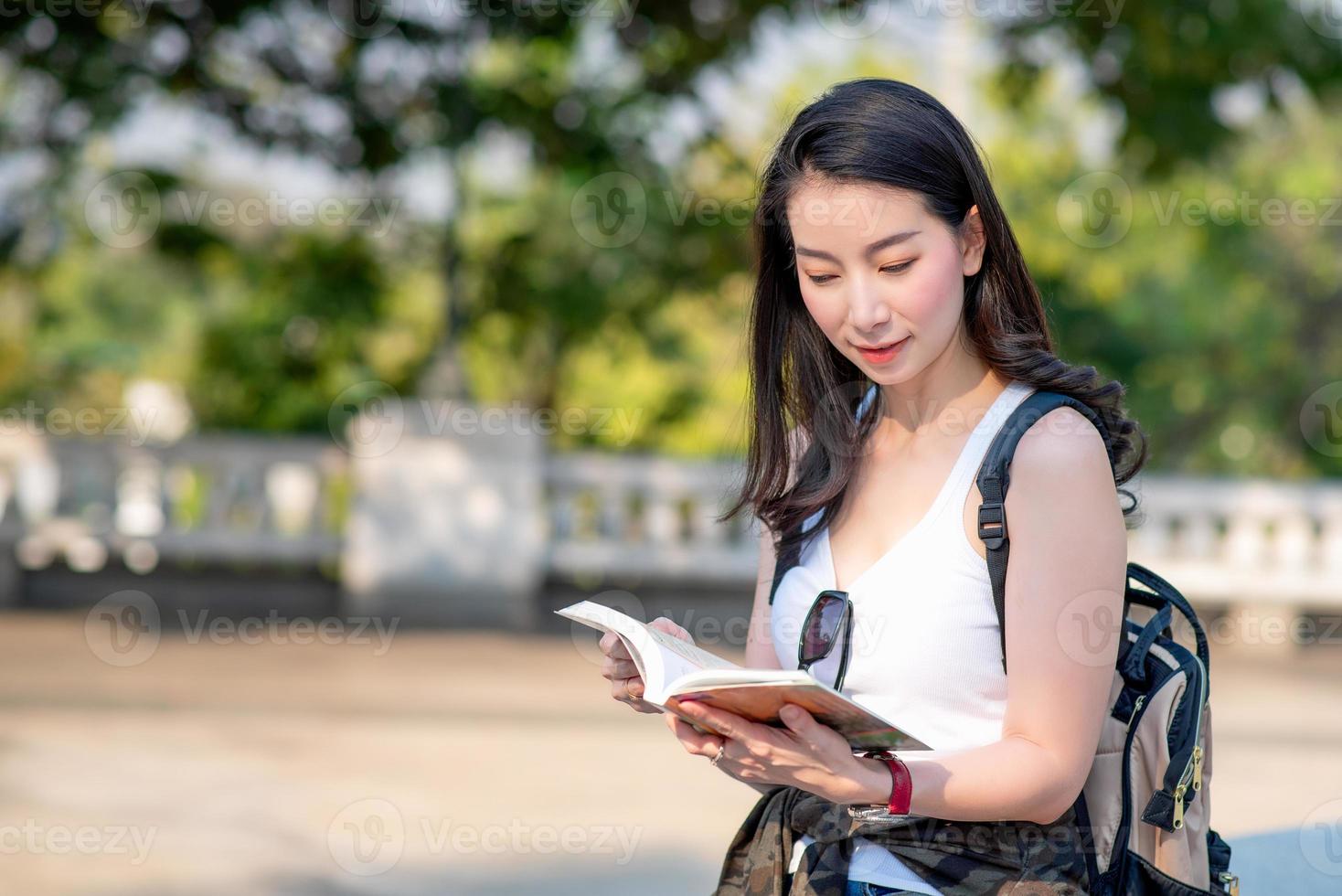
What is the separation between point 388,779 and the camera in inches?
193

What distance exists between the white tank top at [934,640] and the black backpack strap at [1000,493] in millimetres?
22

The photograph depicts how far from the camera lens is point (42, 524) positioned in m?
8.38

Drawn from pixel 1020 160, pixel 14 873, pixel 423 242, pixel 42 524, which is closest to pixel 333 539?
pixel 42 524

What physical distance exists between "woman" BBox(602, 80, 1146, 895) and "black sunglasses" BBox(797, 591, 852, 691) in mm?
17

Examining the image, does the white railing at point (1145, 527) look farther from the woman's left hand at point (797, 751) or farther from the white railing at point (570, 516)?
the woman's left hand at point (797, 751)

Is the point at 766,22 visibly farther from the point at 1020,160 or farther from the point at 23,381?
the point at 1020,160

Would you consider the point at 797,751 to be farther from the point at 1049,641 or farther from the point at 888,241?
the point at 888,241

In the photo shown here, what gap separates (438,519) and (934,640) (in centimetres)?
691

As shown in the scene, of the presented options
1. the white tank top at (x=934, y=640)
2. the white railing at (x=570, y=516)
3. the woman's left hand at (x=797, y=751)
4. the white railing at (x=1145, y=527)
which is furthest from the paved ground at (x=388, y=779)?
the white railing at (x=1145, y=527)

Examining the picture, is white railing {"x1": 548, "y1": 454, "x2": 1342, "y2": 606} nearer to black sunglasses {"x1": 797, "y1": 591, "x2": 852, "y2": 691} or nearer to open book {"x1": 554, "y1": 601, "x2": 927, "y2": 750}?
black sunglasses {"x1": 797, "y1": 591, "x2": 852, "y2": 691}

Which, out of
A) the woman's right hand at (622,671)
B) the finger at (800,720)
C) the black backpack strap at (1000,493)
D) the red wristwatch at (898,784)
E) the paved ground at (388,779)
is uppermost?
the black backpack strap at (1000,493)

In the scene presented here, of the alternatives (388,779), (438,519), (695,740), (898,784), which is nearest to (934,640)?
(898,784)

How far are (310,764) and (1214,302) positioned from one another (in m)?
14.3

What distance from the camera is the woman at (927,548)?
1.59m
